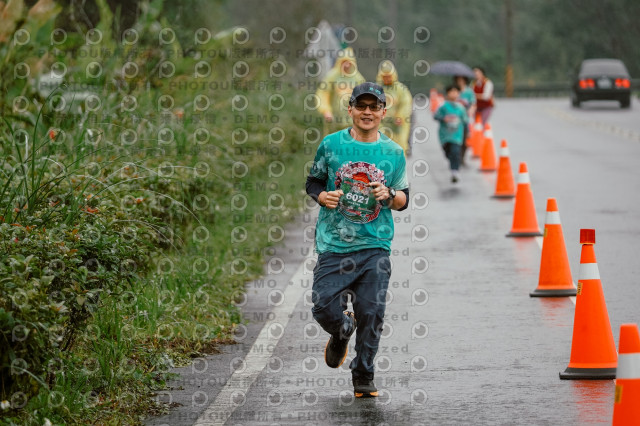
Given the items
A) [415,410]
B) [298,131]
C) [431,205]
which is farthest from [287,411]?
[298,131]

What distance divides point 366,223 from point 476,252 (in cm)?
583

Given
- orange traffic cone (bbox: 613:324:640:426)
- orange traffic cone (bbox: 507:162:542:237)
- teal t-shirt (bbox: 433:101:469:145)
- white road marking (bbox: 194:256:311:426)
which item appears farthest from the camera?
teal t-shirt (bbox: 433:101:469:145)

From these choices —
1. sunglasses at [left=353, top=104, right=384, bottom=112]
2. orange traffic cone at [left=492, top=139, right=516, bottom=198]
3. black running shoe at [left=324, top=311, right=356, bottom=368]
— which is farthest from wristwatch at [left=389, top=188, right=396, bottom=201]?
orange traffic cone at [left=492, top=139, right=516, bottom=198]

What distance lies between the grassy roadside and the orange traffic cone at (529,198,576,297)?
8.19 feet

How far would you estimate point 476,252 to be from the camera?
12383 mm

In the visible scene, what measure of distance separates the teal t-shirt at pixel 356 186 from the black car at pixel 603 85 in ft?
120

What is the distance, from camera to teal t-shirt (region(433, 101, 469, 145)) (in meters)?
19.0

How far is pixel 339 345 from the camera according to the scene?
23.0 ft

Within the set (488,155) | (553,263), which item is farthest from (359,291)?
(488,155)

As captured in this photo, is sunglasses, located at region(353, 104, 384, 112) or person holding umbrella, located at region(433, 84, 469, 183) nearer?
sunglasses, located at region(353, 104, 384, 112)

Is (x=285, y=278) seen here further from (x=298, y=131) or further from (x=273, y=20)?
(x=273, y=20)

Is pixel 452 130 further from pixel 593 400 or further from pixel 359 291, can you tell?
pixel 593 400

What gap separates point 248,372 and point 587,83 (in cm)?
3689

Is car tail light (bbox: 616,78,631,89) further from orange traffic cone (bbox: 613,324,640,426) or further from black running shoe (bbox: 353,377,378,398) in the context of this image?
orange traffic cone (bbox: 613,324,640,426)
